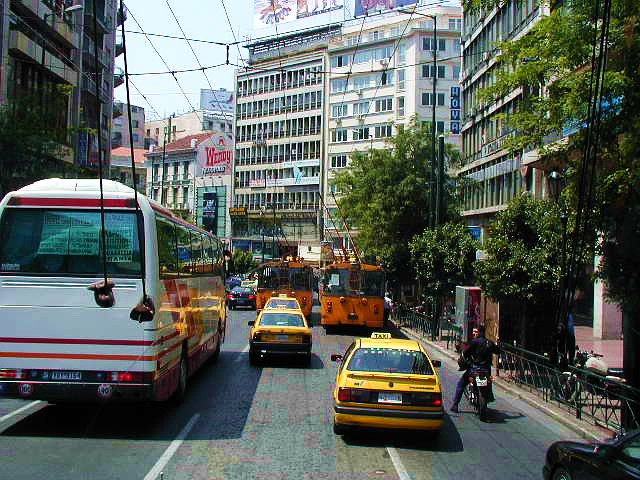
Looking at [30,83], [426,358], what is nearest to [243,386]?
[426,358]

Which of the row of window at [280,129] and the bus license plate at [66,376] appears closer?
the bus license plate at [66,376]

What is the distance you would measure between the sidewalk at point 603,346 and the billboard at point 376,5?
4927cm

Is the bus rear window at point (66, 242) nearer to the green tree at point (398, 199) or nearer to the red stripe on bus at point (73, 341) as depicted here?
the red stripe on bus at point (73, 341)

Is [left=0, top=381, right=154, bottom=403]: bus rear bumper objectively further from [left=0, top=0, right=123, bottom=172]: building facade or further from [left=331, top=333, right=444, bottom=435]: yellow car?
[left=0, top=0, right=123, bottom=172]: building facade

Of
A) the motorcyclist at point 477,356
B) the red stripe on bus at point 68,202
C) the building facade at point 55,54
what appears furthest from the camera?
the building facade at point 55,54

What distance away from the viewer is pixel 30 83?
112ft

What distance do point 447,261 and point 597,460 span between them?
19.9 meters

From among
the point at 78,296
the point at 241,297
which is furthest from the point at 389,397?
the point at 241,297

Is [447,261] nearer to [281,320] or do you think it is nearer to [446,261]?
[446,261]

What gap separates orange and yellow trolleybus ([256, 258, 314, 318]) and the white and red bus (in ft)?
74.7

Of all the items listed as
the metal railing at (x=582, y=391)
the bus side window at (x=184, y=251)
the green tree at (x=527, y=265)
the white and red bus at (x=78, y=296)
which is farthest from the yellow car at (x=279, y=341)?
the white and red bus at (x=78, y=296)

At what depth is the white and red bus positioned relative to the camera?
32.1 feet

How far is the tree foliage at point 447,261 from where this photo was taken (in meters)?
26.1

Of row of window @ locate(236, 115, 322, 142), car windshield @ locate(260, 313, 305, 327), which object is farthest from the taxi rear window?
row of window @ locate(236, 115, 322, 142)
